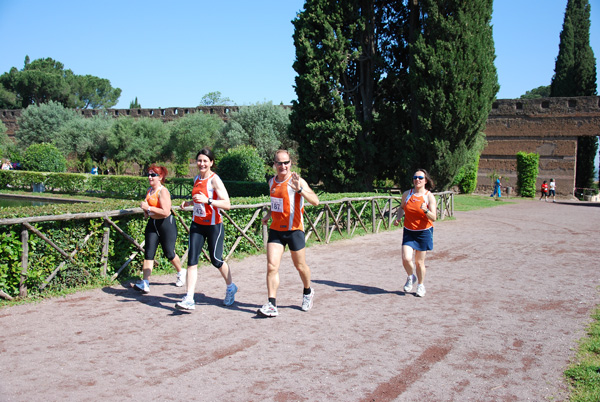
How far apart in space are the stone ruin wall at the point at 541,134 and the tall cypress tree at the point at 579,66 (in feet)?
6.85

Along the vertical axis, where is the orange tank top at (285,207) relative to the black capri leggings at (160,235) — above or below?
above

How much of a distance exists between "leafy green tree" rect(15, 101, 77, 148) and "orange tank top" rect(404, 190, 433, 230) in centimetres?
4423

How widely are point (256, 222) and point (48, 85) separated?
211ft

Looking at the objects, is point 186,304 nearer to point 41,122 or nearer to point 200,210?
point 200,210

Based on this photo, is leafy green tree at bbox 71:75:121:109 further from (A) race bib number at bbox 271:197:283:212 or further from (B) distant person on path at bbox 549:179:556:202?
(A) race bib number at bbox 271:197:283:212

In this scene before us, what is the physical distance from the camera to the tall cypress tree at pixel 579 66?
3209 centimetres

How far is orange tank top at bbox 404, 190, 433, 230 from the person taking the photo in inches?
248

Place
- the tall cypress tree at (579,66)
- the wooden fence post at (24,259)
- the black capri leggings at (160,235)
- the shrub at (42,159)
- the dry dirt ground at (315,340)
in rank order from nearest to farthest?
the dry dirt ground at (315,340) < the wooden fence post at (24,259) < the black capri leggings at (160,235) < the shrub at (42,159) < the tall cypress tree at (579,66)

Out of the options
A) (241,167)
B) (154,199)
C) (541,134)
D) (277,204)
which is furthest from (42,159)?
(541,134)

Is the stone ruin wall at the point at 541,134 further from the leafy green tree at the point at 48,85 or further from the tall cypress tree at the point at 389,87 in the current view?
the leafy green tree at the point at 48,85

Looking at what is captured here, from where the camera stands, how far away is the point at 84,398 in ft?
11.2

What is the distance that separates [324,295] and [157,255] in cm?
263

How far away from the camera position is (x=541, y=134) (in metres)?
31.2

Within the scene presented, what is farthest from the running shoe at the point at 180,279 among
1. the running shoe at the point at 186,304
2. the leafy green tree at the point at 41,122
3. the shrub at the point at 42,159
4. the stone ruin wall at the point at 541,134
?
the leafy green tree at the point at 41,122
